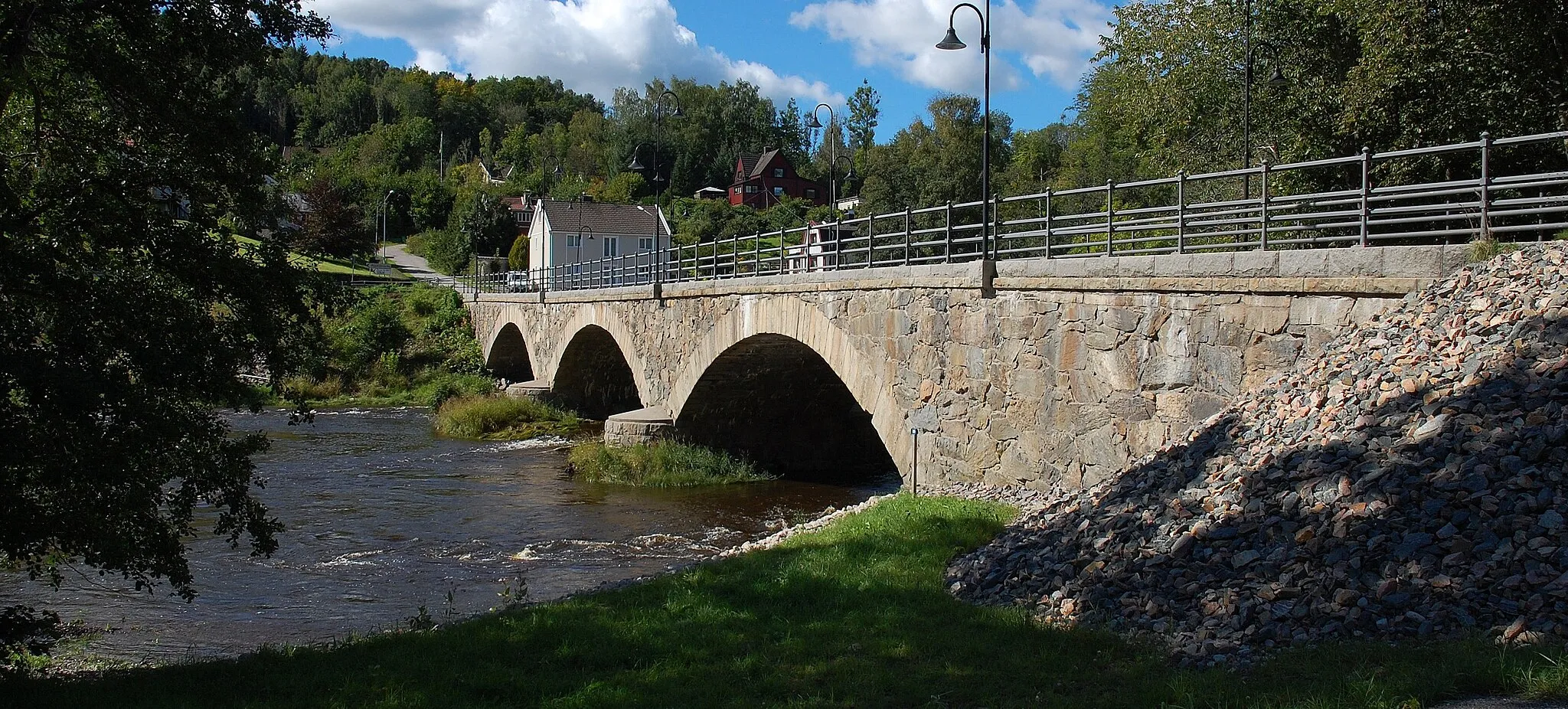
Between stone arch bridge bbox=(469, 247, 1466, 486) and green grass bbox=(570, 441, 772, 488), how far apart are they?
3.06 feet

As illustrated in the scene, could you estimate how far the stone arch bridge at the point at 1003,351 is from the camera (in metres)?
Answer: 9.62

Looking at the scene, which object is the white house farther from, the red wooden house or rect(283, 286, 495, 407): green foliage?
the red wooden house

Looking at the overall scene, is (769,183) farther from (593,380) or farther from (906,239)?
(906,239)

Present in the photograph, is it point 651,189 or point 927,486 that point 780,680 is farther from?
point 651,189

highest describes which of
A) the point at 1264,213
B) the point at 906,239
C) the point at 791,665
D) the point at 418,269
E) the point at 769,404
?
the point at 418,269

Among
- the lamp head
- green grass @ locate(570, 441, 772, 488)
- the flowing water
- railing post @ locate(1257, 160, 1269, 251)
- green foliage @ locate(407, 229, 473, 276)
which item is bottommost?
the flowing water

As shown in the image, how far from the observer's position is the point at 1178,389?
10617 mm

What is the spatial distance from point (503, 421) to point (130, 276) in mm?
22249

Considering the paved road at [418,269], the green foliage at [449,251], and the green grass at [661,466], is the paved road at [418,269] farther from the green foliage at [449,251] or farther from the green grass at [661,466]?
the green grass at [661,466]

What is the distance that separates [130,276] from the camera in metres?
8.55

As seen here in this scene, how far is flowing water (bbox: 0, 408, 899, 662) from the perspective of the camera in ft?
38.4

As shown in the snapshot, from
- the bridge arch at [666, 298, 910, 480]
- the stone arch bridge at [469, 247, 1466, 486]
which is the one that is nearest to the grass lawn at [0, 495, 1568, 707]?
the stone arch bridge at [469, 247, 1466, 486]

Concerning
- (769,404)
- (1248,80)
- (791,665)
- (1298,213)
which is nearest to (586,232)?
(769,404)

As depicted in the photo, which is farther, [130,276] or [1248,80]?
[1248,80]
